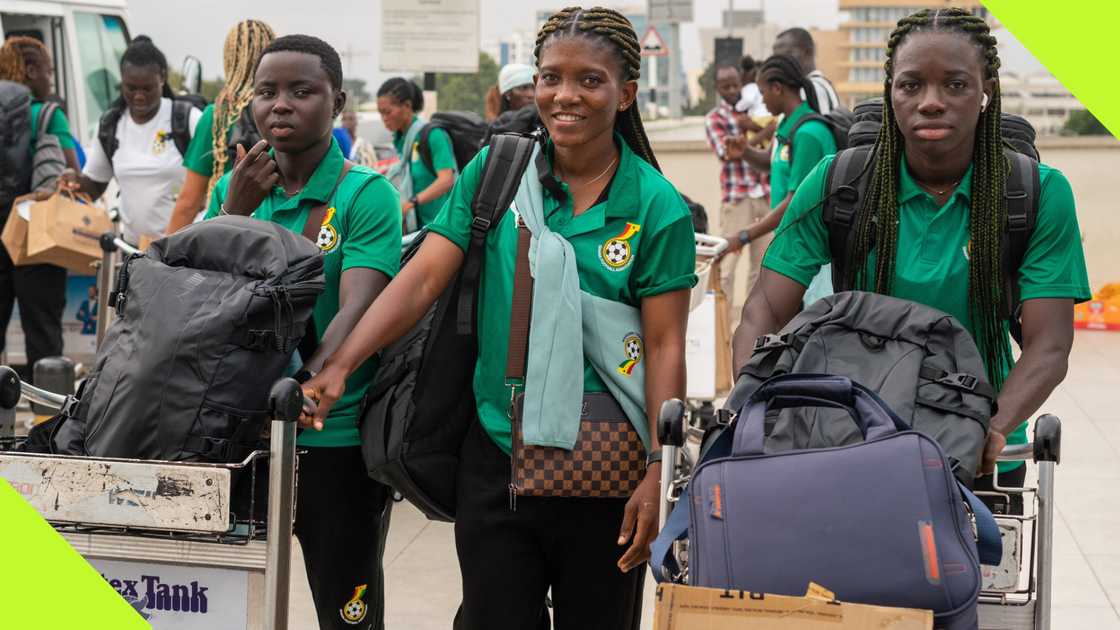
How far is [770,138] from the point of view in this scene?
40.5ft

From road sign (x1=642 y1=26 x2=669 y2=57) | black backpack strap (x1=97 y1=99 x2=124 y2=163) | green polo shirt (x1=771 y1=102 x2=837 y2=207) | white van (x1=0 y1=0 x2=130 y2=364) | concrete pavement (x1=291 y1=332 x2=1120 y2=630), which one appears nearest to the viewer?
concrete pavement (x1=291 y1=332 x2=1120 y2=630)

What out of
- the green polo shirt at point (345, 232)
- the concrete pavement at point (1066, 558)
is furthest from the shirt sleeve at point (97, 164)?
the green polo shirt at point (345, 232)

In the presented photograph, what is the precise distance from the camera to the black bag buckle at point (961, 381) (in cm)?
291

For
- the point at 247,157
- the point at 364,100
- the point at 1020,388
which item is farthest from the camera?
the point at 364,100

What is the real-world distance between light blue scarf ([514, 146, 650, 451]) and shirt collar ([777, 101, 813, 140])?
209 inches

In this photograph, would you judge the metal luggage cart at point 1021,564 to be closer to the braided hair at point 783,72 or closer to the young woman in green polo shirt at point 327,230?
the young woman in green polo shirt at point 327,230

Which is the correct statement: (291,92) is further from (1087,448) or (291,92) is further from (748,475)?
(1087,448)

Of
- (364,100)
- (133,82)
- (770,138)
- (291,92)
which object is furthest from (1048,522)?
→ (364,100)

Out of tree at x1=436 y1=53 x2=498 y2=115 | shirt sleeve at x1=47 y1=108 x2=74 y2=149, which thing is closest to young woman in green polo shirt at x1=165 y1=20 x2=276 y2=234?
shirt sleeve at x1=47 y1=108 x2=74 y2=149

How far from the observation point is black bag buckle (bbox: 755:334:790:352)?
3.03 metres

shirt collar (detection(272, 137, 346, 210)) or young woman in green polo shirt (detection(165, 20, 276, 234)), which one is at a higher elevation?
young woman in green polo shirt (detection(165, 20, 276, 234))

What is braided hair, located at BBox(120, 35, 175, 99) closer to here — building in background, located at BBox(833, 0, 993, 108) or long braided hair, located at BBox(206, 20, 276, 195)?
long braided hair, located at BBox(206, 20, 276, 195)

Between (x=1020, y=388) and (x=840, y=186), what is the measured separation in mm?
604

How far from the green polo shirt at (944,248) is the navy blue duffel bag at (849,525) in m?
0.65
